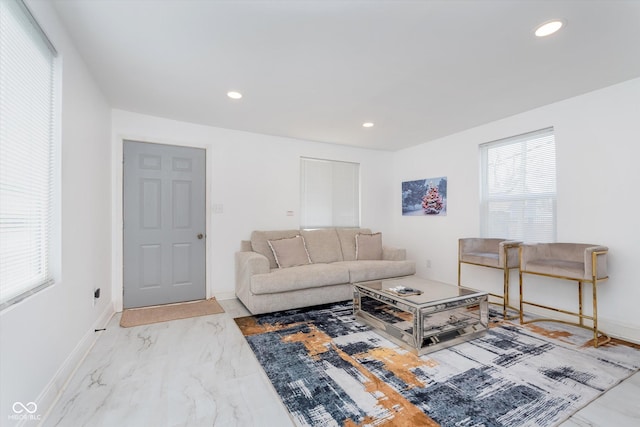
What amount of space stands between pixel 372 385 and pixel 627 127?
316cm

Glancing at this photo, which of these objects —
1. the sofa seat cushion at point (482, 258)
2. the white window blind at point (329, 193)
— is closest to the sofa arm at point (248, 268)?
the white window blind at point (329, 193)

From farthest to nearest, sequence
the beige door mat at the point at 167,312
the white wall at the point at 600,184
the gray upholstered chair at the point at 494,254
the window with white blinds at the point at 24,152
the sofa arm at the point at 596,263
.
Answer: the gray upholstered chair at the point at 494,254 < the beige door mat at the point at 167,312 < the white wall at the point at 600,184 < the sofa arm at the point at 596,263 < the window with white blinds at the point at 24,152

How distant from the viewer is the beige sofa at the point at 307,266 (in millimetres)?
3094

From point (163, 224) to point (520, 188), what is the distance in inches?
173

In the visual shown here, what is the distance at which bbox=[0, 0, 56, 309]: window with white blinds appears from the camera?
1.29 meters

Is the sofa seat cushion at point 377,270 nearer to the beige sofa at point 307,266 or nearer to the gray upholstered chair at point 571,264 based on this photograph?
the beige sofa at point 307,266

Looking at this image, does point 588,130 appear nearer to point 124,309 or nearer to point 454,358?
point 454,358

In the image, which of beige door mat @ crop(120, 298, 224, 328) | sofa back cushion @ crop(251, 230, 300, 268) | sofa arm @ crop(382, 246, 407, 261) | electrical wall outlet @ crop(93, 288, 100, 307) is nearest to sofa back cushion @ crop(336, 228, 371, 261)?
sofa arm @ crop(382, 246, 407, 261)

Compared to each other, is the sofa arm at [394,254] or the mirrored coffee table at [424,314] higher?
the sofa arm at [394,254]

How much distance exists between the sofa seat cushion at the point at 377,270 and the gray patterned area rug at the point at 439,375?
34.1 inches

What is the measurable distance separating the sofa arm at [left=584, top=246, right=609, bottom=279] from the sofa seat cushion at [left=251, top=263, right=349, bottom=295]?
7.38 feet

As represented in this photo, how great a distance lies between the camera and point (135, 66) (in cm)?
233

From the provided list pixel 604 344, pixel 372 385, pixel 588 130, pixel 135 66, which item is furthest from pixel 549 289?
pixel 135 66

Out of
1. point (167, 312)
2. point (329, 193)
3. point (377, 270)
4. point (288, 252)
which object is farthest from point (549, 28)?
point (167, 312)
